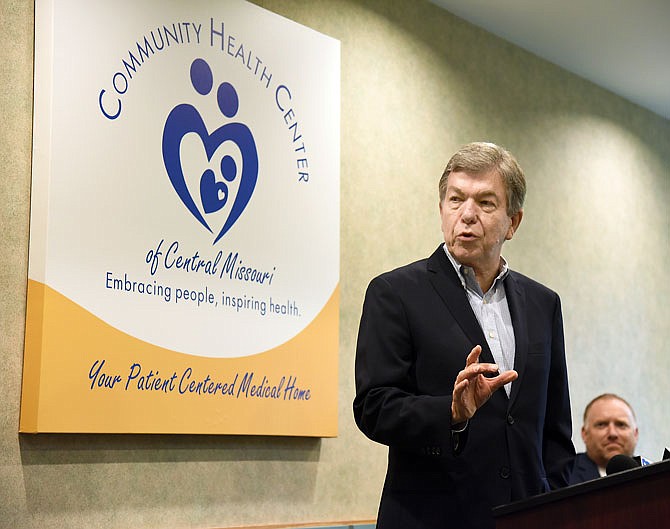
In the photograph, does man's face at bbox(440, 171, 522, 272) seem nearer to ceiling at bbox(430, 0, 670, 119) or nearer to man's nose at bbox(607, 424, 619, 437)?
man's nose at bbox(607, 424, 619, 437)

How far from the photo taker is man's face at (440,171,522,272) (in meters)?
2.23

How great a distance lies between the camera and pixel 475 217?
224 cm

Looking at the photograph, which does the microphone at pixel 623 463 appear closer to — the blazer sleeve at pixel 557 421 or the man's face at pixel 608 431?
the blazer sleeve at pixel 557 421

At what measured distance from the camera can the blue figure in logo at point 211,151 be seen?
3861 mm

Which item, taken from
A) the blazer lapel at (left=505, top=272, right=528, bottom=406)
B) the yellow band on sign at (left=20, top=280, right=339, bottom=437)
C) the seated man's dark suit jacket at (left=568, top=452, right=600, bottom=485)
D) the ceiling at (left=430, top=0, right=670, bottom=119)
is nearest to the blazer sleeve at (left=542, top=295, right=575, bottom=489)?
the blazer lapel at (left=505, top=272, right=528, bottom=406)

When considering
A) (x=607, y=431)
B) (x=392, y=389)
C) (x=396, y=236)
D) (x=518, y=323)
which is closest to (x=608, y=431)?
(x=607, y=431)

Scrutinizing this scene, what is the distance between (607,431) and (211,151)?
2.31 m

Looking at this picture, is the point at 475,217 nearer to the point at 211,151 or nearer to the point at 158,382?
the point at 158,382

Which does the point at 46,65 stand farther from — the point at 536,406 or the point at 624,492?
the point at 624,492

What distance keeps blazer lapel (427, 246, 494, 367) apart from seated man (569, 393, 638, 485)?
2.88 m

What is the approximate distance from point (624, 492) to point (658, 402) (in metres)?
5.36

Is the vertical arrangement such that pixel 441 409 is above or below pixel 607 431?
above

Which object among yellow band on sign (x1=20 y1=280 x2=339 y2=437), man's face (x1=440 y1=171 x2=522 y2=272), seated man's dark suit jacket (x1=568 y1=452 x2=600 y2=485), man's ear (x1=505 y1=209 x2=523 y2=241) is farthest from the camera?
seated man's dark suit jacket (x1=568 y1=452 x2=600 y2=485)

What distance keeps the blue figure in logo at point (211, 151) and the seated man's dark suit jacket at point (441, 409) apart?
181 cm
